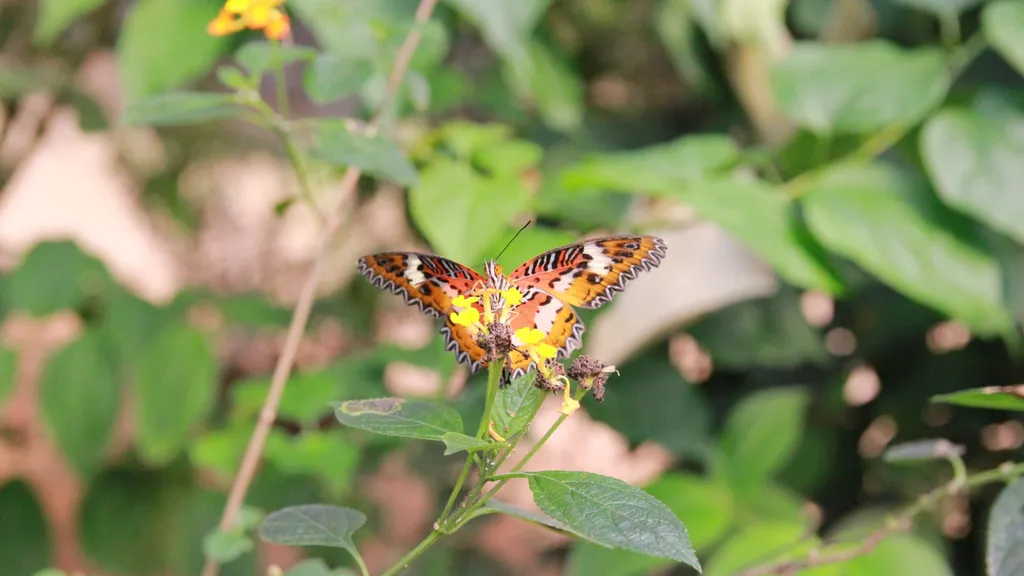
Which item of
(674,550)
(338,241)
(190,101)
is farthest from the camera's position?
(338,241)

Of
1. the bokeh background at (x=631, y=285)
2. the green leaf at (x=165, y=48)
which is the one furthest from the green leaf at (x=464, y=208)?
the green leaf at (x=165, y=48)

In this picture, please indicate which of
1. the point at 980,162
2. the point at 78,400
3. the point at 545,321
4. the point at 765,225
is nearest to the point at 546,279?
the point at 545,321

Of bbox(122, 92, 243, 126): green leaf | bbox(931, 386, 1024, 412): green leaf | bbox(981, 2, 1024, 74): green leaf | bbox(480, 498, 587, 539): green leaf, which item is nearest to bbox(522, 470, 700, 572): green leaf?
bbox(480, 498, 587, 539): green leaf

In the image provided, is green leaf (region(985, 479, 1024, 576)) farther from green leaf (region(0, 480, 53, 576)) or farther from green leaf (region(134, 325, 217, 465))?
green leaf (region(0, 480, 53, 576))

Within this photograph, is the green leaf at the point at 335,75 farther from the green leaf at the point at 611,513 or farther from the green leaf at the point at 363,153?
the green leaf at the point at 611,513

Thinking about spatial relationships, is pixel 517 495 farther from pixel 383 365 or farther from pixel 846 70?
pixel 846 70

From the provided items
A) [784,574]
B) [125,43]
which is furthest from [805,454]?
[125,43]
